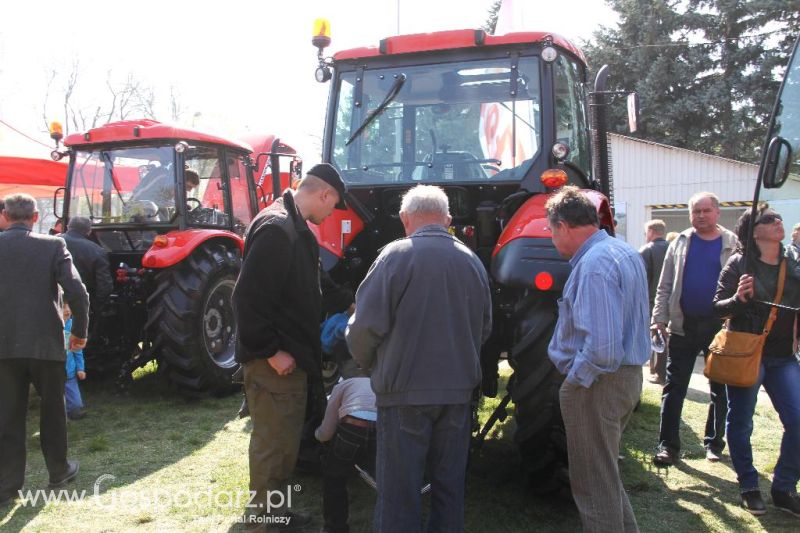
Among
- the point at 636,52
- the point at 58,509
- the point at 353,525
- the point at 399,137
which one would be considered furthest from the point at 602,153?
the point at 636,52

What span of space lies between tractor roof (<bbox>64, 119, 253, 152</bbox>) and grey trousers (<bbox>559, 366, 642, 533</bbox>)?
476 centimetres

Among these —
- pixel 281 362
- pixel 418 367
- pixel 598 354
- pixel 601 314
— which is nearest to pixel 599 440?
pixel 598 354

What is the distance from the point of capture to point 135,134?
6.05 meters

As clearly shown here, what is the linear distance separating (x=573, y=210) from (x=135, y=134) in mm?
4717

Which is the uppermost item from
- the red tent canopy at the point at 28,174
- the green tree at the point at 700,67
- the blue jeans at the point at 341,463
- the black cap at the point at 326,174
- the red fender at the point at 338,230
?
the green tree at the point at 700,67

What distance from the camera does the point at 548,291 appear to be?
3.27m

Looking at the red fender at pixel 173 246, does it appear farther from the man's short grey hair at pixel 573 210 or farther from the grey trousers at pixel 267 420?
the man's short grey hair at pixel 573 210

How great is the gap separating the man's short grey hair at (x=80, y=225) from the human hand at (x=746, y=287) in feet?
16.7

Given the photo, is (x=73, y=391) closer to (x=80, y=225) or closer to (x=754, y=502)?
(x=80, y=225)

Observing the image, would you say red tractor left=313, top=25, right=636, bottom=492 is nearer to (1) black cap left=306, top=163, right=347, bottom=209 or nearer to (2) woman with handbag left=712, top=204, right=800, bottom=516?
(2) woman with handbag left=712, top=204, right=800, bottom=516

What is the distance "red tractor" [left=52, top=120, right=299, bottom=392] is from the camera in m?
5.70

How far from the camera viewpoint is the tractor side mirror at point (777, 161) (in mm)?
3115

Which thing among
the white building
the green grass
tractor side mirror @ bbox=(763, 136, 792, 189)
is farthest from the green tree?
tractor side mirror @ bbox=(763, 136, 792, 189)

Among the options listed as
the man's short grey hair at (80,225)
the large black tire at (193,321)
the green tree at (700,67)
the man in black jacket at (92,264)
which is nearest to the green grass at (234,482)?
the large black tire at (193,321)
